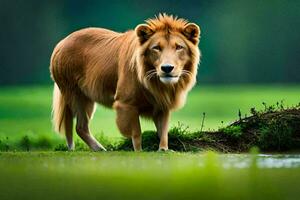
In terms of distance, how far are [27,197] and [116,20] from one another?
59.5ft

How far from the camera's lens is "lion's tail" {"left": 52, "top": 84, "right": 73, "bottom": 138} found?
802 centimetres

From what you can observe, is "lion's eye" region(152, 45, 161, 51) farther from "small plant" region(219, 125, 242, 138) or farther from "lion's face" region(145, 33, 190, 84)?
"small plant" region(219, 125, 242, 138)

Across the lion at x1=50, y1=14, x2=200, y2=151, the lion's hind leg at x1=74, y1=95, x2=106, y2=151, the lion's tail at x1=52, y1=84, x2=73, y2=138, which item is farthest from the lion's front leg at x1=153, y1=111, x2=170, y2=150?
the lion's tail at x1=52, y1=84, x2=73, y2=138

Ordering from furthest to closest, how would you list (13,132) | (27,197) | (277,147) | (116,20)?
(116,20) < (13,132) < (277,147) < (27,197)

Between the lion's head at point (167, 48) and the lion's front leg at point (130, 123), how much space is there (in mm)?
281

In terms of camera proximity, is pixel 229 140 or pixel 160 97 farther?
pixel 229 140

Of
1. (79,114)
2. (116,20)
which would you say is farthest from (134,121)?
(116,20)

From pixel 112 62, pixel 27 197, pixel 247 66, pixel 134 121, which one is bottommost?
pixel 27 197

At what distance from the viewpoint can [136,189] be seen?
144 centimetres

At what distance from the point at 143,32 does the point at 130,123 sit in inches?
30.6

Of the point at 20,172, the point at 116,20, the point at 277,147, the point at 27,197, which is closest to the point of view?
the point at 27,197

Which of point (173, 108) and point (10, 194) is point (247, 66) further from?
point (10, 194)

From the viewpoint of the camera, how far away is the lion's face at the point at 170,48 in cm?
649

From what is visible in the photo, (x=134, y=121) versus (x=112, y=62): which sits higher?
(x=112, y=62)
